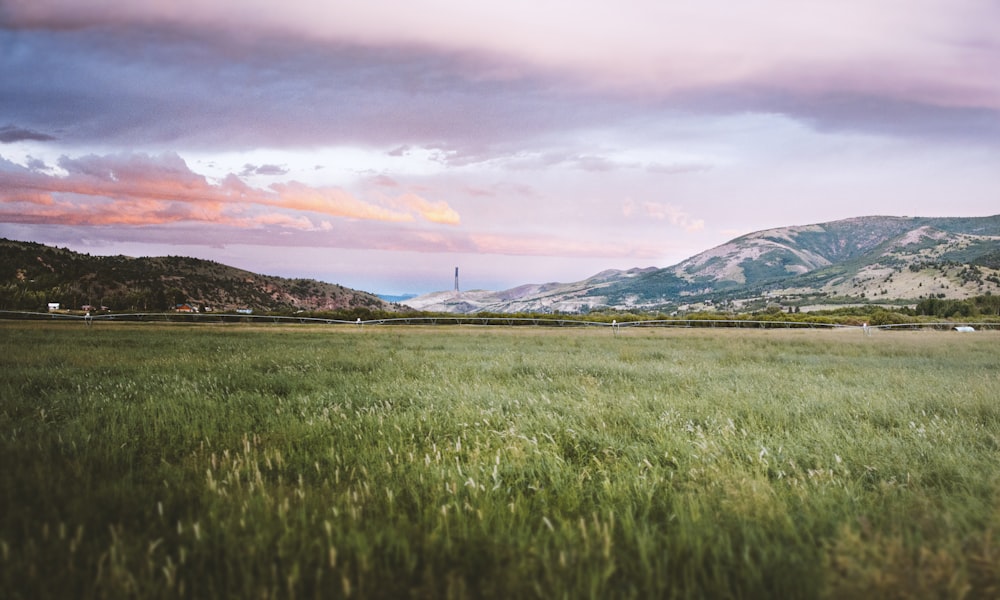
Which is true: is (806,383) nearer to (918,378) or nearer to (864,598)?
(918,378)

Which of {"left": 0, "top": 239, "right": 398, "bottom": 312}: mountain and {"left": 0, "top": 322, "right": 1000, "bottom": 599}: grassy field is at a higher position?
{"left": 0, "top": 239, "right": 398, "bottom": 312}: mountain

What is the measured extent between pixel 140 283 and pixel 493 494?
570 ft

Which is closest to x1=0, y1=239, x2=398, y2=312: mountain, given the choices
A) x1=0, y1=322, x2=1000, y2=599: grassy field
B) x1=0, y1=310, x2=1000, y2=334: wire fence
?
x1=0, y1=310, x2=1000, y2=334: wire fence

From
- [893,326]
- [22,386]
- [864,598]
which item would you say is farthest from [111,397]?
[893,326]

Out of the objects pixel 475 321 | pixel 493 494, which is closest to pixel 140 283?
pixel 475 321

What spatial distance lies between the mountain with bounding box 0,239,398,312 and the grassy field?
95455 mm

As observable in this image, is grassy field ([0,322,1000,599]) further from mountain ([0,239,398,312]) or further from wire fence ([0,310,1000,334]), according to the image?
mountain ([0,239,398,312])

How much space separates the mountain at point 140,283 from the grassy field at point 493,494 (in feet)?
313

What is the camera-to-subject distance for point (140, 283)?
143000 millimetres

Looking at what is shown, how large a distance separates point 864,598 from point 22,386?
12.9m

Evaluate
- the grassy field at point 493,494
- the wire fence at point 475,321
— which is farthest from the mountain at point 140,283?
the grassy field at point 493,494

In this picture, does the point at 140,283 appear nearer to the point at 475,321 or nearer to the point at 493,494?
the point at 475,321

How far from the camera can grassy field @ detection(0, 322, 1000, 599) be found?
2629 mm

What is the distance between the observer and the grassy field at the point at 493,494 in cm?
263
